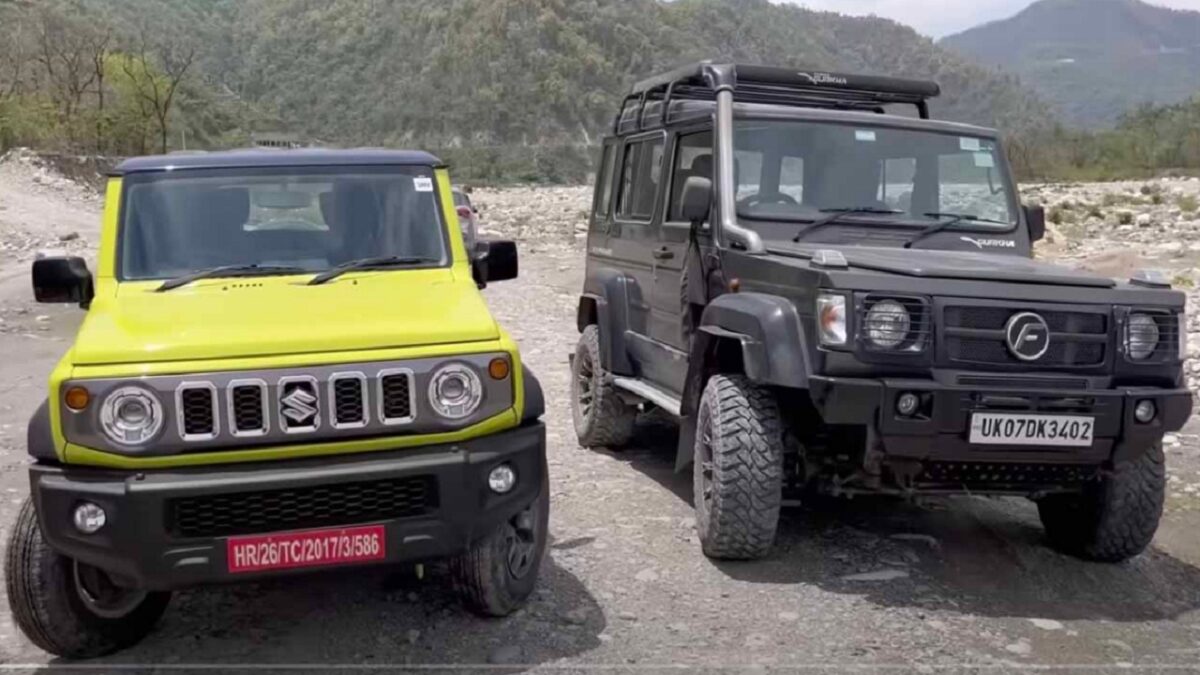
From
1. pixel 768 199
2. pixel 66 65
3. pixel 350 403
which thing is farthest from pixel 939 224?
pixel 66 65

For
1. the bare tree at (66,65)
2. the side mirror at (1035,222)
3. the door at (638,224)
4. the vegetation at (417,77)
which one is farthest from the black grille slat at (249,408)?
the bare tree at (66,65)

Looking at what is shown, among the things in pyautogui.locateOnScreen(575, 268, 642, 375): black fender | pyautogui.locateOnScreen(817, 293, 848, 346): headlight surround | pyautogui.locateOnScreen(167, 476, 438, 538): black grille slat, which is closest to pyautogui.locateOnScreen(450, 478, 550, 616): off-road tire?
pyautogui.locateOnScreen(167, 476, 438, 538): black grille slat

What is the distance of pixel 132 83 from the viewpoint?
170 feet

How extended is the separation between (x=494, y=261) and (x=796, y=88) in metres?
2.51

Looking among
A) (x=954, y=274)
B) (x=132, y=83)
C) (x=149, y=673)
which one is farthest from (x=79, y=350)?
(x=132, y=83)

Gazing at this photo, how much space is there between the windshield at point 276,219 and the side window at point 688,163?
1.64 meters

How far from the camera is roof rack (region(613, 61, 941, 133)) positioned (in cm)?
670

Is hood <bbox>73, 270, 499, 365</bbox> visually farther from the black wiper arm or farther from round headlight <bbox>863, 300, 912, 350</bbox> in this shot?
the black wiper arm

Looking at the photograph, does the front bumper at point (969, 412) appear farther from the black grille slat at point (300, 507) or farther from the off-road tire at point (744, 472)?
the black grille slat at point (300, 507)

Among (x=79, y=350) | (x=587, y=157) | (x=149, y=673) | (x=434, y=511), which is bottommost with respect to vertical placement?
(x=587, y=157)

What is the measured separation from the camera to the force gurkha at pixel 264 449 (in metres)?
3.85

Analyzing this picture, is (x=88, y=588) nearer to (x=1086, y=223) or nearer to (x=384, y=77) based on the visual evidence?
(x=1086, y=223)

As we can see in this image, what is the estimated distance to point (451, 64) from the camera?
9700cm

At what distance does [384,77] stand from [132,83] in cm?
5262
